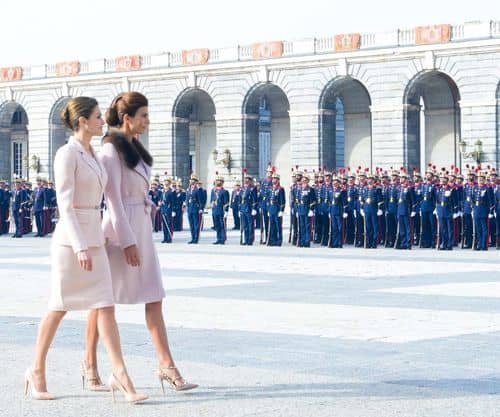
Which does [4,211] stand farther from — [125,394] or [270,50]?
[125,394]

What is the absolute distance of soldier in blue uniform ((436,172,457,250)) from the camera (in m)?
25.5

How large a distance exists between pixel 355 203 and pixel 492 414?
20989mm

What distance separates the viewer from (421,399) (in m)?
7.00

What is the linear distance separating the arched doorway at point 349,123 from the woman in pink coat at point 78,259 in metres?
37.5

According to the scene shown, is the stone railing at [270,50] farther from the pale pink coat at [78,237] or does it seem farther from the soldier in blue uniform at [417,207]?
the pale pink coat at [78,237]

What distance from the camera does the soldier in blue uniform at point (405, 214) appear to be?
26.1 meters

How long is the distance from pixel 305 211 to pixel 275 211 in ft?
2.53

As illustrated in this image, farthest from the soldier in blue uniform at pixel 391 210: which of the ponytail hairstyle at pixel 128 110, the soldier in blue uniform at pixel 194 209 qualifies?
the ponytail hairstyle at pixel 128 110

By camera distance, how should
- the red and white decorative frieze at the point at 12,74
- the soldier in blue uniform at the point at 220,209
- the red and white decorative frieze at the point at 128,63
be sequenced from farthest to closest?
the red and white decorative frieze at the point at 12,74 → the red and white decorative frieze at the point at 128,63 → the soldier in blue uniform at the point at 220,209

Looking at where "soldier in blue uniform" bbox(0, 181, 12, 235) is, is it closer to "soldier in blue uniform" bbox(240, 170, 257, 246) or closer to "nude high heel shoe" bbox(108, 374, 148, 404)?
"soldier in blue uniform" bbox(240, 170, 257, 246)

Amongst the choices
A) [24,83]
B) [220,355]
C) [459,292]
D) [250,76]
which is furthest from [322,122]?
[220,355]

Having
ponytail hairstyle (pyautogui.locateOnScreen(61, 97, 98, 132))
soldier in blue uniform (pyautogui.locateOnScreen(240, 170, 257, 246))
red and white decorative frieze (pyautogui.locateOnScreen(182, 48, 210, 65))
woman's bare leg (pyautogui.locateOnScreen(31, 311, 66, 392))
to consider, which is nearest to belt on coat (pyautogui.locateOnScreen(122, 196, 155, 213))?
ponytail hairstyle (pyautogui.locateOnScreen(61, 97, 98, 132))

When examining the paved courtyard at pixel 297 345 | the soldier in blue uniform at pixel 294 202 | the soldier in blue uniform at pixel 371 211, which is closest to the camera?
the paved courtyard at pixel 297 345

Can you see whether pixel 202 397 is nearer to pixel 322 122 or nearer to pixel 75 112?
pixel 75 112
